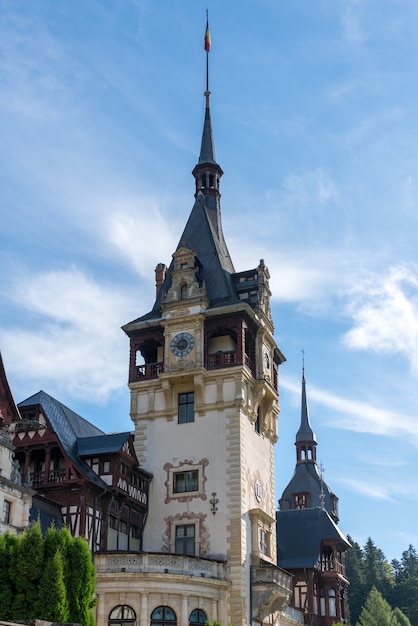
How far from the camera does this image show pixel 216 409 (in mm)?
48562

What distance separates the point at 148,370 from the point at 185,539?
9.95m

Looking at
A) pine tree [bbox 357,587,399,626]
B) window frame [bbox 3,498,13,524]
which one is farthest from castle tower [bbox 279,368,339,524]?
window frame [bbox 3,498,13,524]

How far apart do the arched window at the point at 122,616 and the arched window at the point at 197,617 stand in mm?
2798

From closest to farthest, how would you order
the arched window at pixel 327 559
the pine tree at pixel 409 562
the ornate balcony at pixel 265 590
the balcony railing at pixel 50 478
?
the balcony railing at pixel 50 478 → the ornate balcony at pixel 265 590 → the arched window at pixel 327 559 → the pine tree at pixel 409 562

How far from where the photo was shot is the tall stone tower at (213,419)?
45438 millimetres

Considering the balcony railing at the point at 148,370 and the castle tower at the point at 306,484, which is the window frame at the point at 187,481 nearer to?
the balcony railing at the point at 148,370

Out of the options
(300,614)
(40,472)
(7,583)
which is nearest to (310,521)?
(300,614)

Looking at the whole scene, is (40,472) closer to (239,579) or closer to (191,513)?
(191,513)

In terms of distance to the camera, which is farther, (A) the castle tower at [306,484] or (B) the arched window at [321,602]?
(A) the castle tower at [306,484]

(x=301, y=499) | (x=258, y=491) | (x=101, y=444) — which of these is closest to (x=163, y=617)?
(x=101, y=444)

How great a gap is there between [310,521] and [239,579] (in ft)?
71.7

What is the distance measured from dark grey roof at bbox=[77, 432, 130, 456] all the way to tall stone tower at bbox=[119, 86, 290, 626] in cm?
358

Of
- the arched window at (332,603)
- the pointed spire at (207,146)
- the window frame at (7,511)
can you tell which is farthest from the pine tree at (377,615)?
the window frame at (7,511)

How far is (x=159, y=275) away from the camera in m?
56.4
